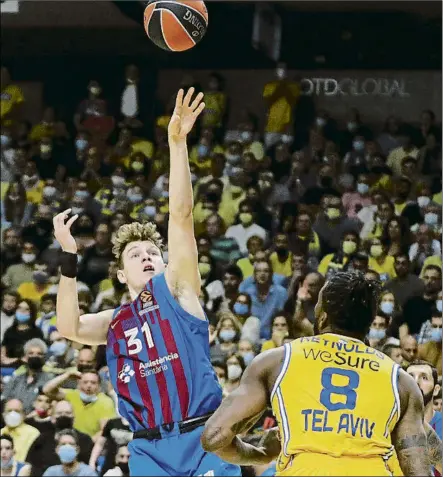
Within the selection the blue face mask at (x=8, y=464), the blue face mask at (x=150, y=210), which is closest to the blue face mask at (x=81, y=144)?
the blue face mask at (x=150, y=210)

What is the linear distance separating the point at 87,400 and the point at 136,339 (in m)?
Answer: 4.19

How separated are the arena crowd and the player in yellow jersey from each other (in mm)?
3931

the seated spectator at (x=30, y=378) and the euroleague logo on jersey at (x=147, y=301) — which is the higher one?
the euroleague logo on jersey at (x=147, y=301)

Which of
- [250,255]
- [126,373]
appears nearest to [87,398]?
[250,255]

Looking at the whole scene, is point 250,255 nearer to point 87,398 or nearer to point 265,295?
point 265,295

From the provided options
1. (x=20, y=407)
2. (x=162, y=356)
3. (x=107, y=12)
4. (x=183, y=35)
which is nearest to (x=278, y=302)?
(x=20, y=407)

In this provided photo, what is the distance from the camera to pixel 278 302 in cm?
1006

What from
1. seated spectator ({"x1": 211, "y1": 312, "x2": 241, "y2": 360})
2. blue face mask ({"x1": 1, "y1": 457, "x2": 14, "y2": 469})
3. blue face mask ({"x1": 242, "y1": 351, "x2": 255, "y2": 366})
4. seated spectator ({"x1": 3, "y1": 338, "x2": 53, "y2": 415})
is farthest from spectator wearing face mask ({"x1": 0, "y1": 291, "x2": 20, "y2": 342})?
blue face mask ({"x1": 242, "y1": 351, "x2": 255, "y2": 366})

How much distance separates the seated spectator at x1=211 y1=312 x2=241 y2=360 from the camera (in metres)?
9.42

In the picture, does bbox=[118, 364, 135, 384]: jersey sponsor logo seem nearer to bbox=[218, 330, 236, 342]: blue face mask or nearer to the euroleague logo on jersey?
the euroleague logo on jersey

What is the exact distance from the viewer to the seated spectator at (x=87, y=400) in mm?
8961

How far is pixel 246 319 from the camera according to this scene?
9.91 meters

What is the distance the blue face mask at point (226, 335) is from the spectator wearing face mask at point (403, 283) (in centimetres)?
155

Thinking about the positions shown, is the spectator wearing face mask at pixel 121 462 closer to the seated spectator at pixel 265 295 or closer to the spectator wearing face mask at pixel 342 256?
the seated spectator at pixel 265 295
